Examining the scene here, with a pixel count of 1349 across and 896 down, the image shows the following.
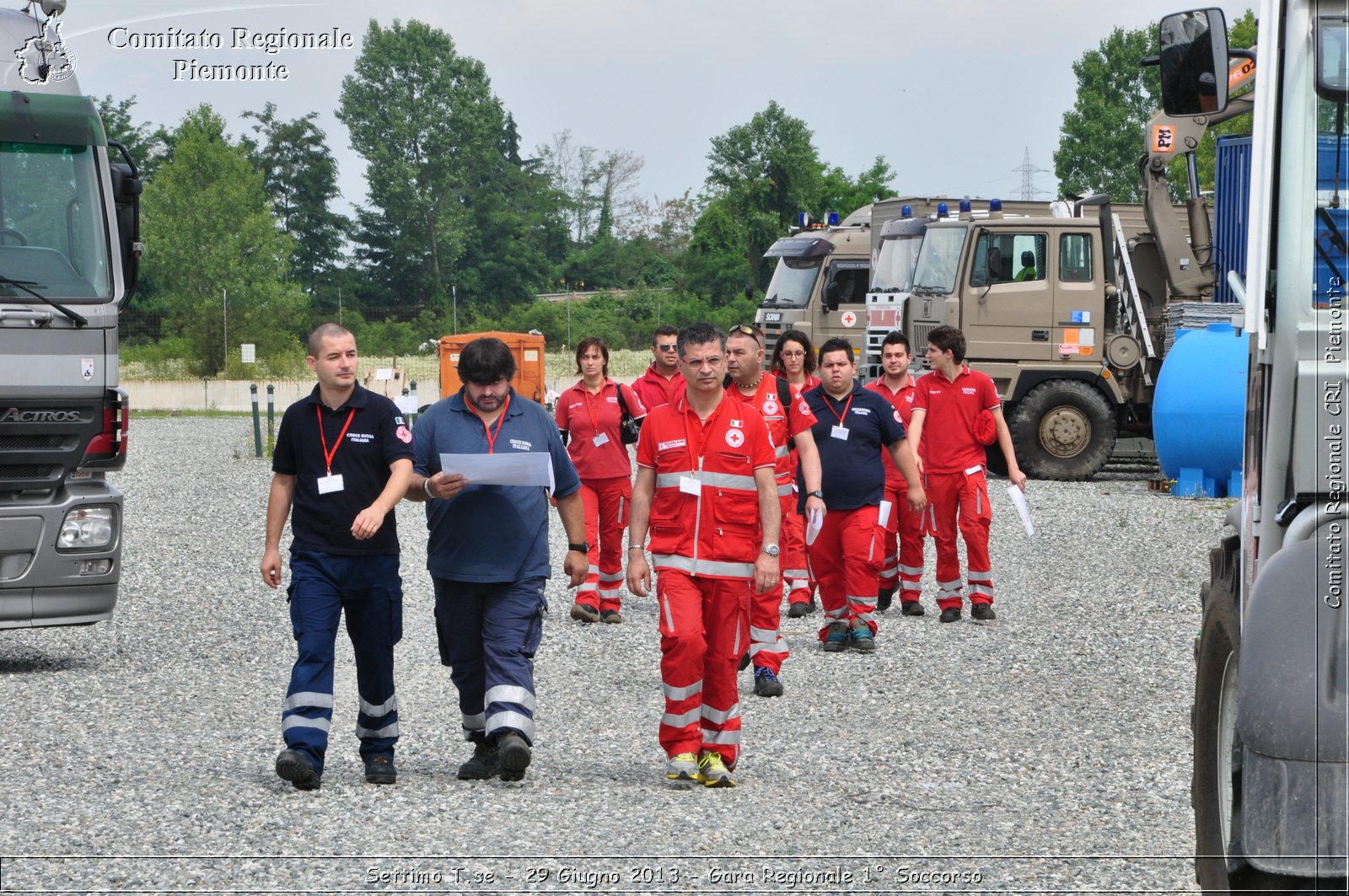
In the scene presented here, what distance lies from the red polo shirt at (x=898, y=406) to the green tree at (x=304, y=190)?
222ft

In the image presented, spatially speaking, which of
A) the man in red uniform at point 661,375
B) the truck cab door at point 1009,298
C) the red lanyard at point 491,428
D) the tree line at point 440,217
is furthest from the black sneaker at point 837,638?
the tree line at point 440,217

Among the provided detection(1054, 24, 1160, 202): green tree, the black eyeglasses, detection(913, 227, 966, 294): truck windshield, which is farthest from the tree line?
the black eyeglasses

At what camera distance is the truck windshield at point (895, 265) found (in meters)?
23.5

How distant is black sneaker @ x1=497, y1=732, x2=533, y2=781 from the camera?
6512 millimetres

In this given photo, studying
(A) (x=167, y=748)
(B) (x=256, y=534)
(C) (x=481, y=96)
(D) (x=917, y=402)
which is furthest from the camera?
(C) (x=481, y=96)

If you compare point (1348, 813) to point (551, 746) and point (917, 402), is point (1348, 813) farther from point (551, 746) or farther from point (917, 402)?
point (917, 402)

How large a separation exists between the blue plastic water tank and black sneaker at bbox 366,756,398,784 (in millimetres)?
13854

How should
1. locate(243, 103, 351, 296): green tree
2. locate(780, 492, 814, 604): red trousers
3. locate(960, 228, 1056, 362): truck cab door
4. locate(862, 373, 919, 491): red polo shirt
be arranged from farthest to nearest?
locate(243, 103, 351, 296): green tree < locate(960, 228, 1056, 362): truck cab door < locate(862, 373, 919, 491): red polo shirt < locate(780, 492, 814, 604): red trousers

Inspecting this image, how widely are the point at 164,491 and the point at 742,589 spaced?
15.9 meters

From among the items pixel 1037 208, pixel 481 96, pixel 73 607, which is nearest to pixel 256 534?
pixel 73 607

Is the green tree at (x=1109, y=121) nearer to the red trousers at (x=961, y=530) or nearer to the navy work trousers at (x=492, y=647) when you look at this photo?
the red trousers at (x=961, y=530)

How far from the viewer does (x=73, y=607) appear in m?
9.29

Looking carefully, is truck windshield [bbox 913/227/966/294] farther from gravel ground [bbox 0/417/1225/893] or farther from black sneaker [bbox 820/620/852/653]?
black sneaker [bbox 820/620/852/653]

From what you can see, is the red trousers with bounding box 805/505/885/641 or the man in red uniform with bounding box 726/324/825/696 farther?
the red trousers with bounding box 805/505/885/641
